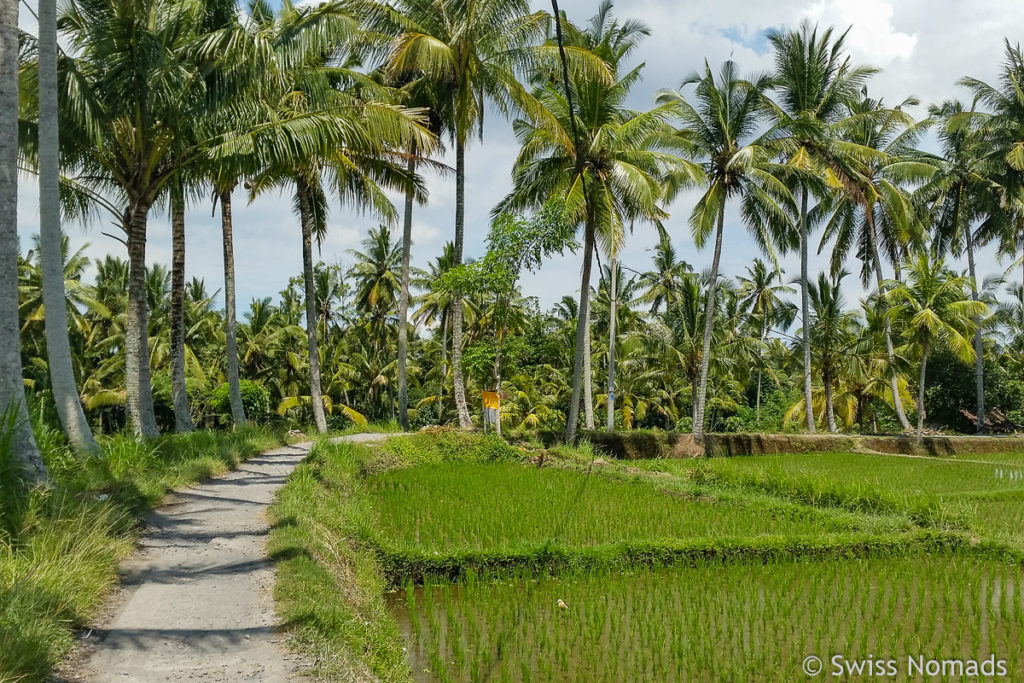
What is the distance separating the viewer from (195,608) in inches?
183

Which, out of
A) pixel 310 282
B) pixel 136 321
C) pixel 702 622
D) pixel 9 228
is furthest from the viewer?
pixel 310 282

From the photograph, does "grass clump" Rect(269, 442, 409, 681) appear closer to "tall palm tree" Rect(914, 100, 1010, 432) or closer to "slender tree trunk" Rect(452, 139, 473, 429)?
"slender tree trunk" Rect(452, 139, 473, 429)

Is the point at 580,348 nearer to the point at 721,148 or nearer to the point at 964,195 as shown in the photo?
the point at 721,148

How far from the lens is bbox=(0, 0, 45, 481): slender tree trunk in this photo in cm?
612

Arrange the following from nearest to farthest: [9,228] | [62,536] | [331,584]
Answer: [62,536], [331,584], [9,228]

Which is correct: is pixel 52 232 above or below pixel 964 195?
below

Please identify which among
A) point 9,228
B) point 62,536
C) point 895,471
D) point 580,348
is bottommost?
point 895,471

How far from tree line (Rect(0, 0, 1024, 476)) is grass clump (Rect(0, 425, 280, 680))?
482mm

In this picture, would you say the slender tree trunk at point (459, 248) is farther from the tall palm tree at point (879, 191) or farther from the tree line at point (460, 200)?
the tall palm tree at point (879, 191)

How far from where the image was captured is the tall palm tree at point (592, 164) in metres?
17.1

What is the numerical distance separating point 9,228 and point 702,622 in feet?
21.9

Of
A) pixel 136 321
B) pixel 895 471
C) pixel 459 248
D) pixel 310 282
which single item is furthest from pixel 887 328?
pixel 136 321

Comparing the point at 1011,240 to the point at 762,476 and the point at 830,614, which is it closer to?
the point at 762,476

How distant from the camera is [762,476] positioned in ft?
41.0
